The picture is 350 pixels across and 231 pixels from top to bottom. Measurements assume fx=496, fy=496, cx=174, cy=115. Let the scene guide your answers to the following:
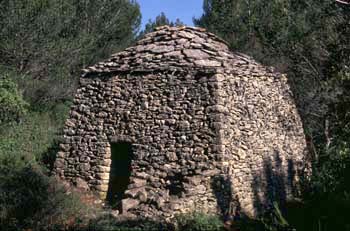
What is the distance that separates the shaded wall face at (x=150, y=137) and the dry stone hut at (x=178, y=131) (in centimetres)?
2

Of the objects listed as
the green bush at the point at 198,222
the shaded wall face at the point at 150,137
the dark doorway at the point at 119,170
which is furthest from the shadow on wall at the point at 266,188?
the dark doorway at the point at 119,170

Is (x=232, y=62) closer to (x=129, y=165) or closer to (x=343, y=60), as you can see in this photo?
(x=343, y=60)

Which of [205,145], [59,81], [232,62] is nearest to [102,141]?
[205,145]

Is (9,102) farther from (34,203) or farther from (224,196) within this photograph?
(224,196)

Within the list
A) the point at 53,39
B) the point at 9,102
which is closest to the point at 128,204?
→ the point at 9,102

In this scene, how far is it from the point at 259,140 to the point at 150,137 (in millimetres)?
2544

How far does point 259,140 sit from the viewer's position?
36.8 ft

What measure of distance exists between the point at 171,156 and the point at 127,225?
2178 mm

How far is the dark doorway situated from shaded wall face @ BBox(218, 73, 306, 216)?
247cm

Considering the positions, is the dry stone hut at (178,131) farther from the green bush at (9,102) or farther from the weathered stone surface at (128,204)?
the green bush at (9,102)

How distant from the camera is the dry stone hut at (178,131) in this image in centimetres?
981

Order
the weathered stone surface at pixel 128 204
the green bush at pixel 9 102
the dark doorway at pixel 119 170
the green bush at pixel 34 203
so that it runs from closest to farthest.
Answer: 1. the green bush at pixel 34 203
2. the weathered stone surface at pixel 128 204
3. the dark doorway at pixel 119 170
4. the green bush at pixel 9 102

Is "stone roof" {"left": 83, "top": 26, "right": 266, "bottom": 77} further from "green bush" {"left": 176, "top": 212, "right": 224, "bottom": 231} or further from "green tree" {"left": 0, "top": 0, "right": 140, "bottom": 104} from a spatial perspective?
"green tree" {"left": 0, "top": 0, "right": 140, "bottom": 104}

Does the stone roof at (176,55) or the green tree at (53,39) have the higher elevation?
the green tree at (53,39)
